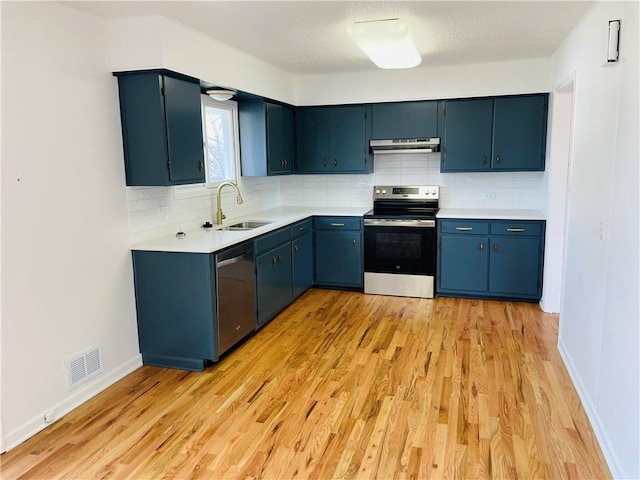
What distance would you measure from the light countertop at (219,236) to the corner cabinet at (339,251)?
0.38 ft

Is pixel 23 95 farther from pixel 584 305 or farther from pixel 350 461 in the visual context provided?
pixel 584 305

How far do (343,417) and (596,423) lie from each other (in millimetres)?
1343

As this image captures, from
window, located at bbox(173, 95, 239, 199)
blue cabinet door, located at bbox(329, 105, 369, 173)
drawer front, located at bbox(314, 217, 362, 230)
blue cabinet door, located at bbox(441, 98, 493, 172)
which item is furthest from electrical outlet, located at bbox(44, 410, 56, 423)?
blue cabinet door, located at bbox(441, 98, 493, 172)

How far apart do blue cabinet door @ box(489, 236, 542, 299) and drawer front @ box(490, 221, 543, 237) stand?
0.17 feet

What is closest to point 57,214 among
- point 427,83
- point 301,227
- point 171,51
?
point 171,51

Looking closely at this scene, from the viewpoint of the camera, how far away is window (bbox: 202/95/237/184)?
4.48 metres

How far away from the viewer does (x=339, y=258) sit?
5.41 metres

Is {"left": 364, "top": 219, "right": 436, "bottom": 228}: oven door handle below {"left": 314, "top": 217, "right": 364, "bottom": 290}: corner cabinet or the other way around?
the other way around

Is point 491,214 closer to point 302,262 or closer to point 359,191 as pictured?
point 359,191

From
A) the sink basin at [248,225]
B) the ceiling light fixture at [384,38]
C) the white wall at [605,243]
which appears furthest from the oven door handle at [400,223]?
the ceiling light fixture at [384,38]

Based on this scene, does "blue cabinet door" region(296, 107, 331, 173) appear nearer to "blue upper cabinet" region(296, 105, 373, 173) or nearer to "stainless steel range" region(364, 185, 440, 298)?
"blue upper cabinet" region(296, 105, 373, 173)

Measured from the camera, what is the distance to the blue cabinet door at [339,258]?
5.35 meters

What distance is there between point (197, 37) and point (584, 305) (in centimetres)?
318

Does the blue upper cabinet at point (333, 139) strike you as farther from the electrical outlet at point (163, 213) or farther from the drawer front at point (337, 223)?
the electrical outlet at point (163, 213)
